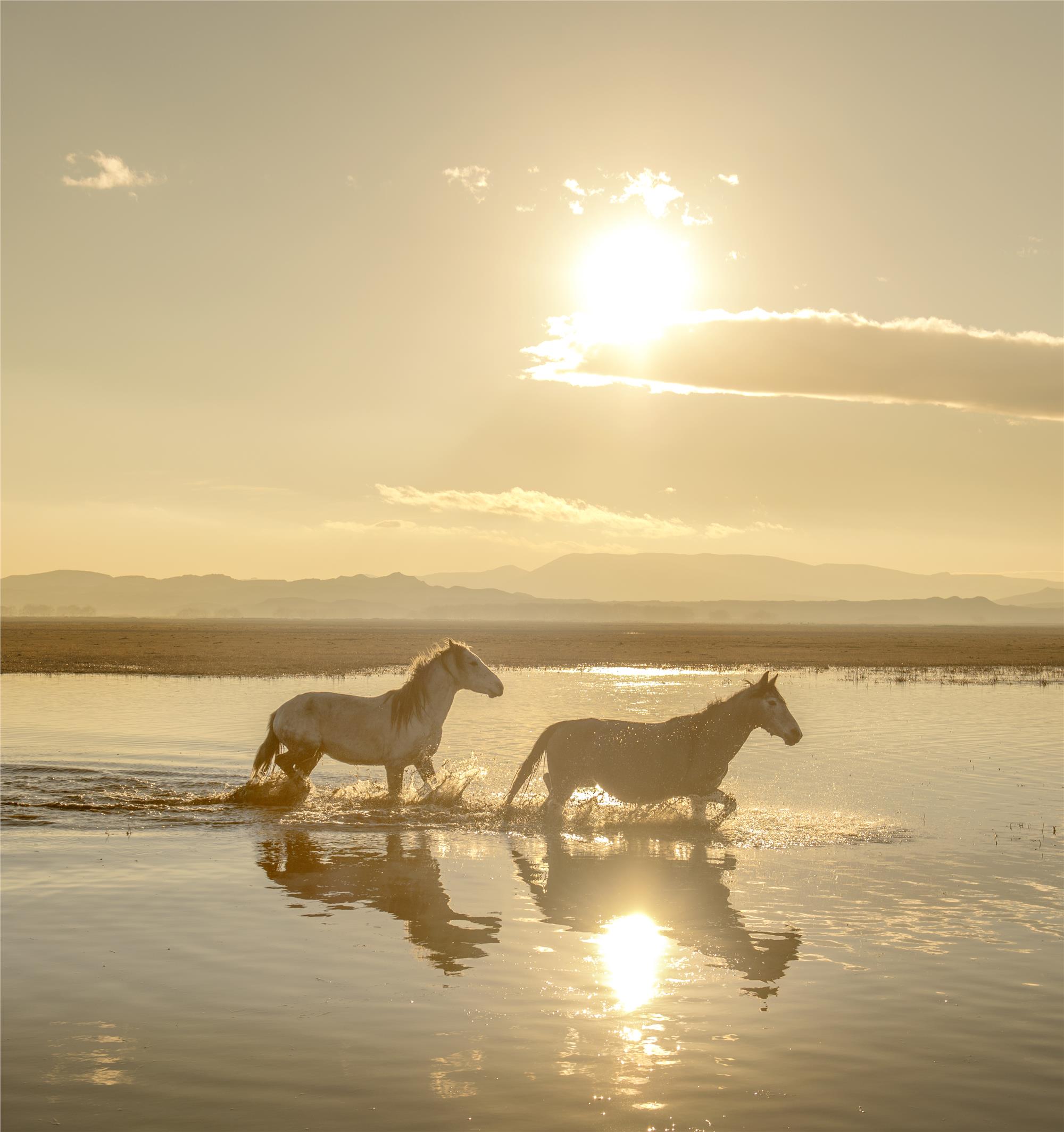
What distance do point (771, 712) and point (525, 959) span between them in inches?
268

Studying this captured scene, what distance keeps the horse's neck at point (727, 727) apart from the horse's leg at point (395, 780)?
4257 mm

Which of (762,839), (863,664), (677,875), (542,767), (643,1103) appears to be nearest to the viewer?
(643,1103)

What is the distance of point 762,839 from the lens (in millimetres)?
12539

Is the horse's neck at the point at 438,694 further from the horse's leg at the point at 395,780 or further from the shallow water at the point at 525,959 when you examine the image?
the shallow water at the point at 525,959

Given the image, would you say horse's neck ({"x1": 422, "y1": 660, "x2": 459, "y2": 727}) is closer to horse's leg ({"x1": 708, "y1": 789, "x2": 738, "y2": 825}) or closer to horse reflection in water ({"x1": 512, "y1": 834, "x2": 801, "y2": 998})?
horse reflection in water ({"x1": 512, "y1": 834, "x2": 801, "y2": 998})

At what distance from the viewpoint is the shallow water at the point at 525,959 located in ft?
19.0

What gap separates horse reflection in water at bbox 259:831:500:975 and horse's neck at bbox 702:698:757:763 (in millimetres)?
3816

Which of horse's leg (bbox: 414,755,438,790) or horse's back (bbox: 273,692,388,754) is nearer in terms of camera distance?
horse's back (bbox: 273,692,388,754)

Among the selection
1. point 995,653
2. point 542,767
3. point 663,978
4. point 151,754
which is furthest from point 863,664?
point 663,978

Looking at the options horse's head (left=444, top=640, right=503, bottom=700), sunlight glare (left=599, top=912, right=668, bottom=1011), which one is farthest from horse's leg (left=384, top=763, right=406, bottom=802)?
sunlight glare (left=599, top=912, right=668, bottom=1011)

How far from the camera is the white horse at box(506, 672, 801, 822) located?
1322 cm

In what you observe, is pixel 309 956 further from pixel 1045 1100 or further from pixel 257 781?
pixel 257 781

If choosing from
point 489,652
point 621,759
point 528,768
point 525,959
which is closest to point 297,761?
point 528,768

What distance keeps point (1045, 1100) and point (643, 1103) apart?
2.22m
